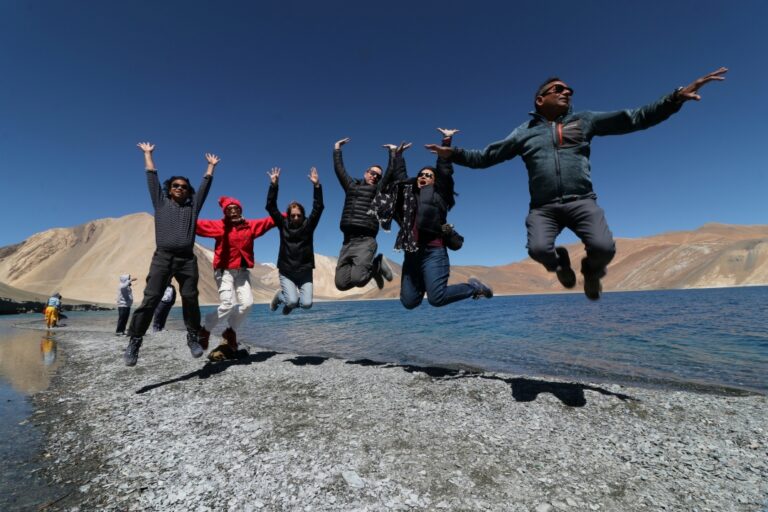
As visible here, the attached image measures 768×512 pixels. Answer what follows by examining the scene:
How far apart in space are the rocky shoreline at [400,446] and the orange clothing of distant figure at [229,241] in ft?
8.22

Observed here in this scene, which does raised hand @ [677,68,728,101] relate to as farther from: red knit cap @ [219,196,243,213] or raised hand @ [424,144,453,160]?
red knit cap @ [219,196,243,213]

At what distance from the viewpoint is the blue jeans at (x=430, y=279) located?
6.34m

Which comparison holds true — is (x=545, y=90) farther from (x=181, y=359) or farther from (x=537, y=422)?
(x=181, y=359)

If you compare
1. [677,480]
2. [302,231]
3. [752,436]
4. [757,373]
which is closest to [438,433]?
[677,480]

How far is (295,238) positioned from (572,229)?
570 cm

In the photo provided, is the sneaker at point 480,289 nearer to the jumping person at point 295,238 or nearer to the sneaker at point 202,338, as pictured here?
the jumping person at point 295,238

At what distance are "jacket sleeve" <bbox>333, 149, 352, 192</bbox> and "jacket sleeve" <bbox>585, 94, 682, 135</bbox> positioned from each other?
4.59 meters

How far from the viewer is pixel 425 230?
20.8ft

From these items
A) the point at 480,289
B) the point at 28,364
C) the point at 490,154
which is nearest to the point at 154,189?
the point at 490,154

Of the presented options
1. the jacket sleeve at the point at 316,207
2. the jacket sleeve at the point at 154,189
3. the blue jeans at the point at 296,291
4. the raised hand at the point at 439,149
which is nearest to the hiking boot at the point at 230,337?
the blue jeans at the point at 296,291

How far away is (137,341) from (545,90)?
310 inches

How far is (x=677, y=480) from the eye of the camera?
3105 mm

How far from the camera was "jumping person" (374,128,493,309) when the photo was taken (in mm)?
6309

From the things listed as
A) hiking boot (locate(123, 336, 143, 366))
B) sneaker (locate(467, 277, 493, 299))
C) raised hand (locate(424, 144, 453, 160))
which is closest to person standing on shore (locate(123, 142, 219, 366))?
hiking boot (locate(123, 336, 143, 366))
